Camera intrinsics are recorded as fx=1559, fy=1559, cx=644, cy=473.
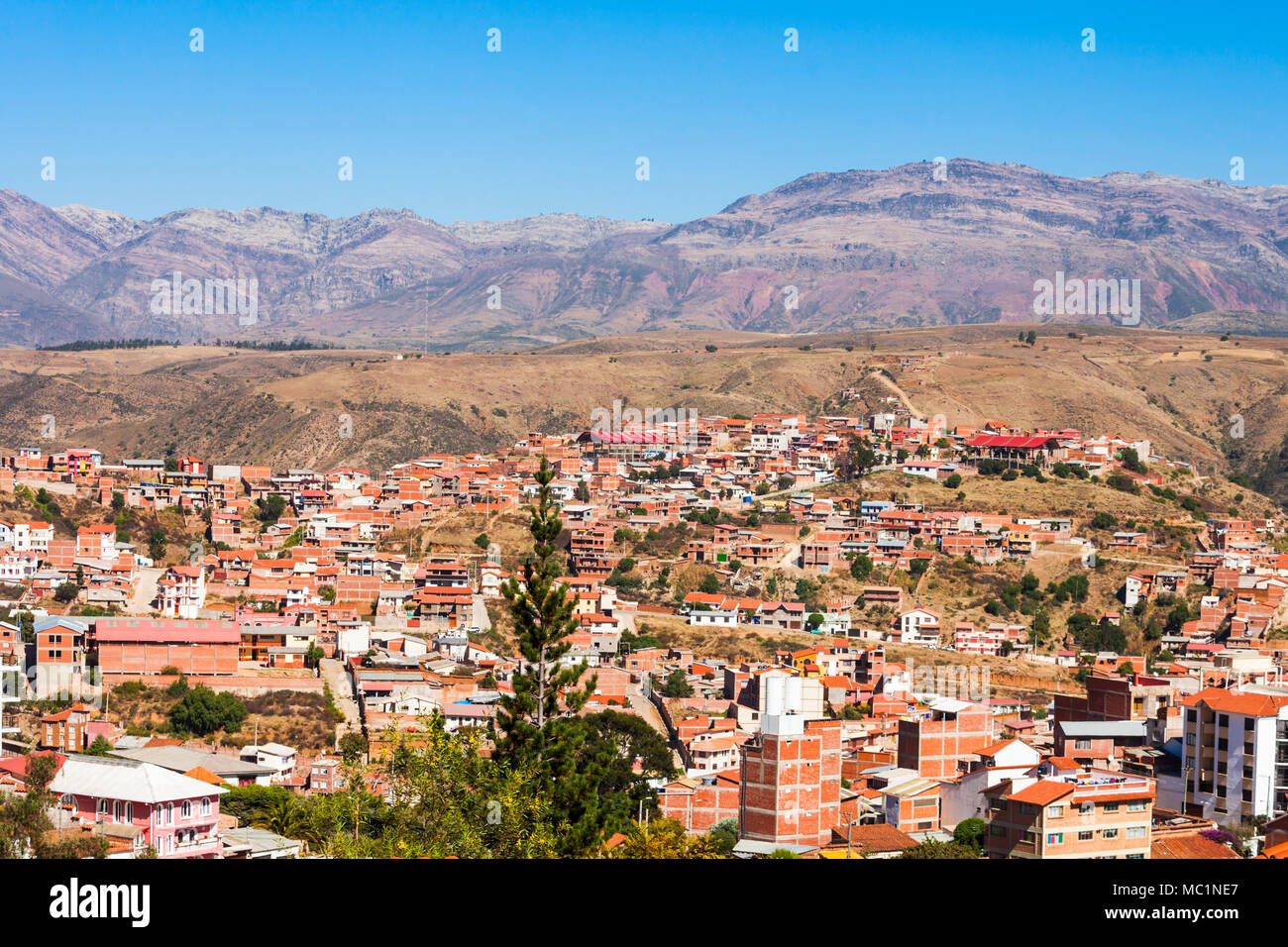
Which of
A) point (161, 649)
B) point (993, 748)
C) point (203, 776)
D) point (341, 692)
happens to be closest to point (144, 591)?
point (161, 649)

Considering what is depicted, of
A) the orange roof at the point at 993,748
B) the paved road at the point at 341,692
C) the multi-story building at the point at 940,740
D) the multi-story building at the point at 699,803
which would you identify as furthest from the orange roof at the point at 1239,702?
the paved road at the point at 341,692

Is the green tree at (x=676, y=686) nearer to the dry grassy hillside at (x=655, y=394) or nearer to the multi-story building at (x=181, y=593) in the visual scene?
the multi-story building at (x=181, y=593)

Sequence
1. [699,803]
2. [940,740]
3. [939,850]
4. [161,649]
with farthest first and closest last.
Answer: [161,649]
[940,740]
[699,803]
[939,850]

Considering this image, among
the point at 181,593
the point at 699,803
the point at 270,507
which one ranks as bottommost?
the point at 699,803

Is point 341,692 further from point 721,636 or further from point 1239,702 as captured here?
point 1239,702

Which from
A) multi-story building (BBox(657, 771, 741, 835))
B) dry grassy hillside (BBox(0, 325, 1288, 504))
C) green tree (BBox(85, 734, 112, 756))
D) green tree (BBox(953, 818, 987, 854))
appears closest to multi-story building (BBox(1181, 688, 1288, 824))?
green tree (BBox(953, 818, 987, 854))

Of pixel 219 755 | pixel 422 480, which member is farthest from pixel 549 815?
pixel 422 480

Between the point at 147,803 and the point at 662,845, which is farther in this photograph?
the point at 147,803
